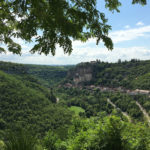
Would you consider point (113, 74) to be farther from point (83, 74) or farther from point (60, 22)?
point (60, 22)

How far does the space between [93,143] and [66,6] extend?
4498mm

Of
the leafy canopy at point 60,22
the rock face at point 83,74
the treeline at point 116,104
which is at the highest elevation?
the leafy canopy at point 60,22

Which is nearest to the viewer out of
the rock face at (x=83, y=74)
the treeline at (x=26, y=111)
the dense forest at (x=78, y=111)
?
the dense forest at (x=78, y=111)

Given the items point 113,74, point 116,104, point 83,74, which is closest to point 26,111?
point 116,104

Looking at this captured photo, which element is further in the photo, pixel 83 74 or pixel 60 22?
pixel 83 74

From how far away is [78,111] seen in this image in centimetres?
9019

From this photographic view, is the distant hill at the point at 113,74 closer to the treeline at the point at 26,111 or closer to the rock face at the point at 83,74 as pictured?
the rock face at the point at 83,74

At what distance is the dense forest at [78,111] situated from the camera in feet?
17.3

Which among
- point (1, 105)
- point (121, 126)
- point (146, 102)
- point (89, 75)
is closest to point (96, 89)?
point (89, 75)

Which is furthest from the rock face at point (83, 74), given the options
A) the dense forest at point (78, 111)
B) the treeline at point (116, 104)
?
the treeline at point (116, 104)

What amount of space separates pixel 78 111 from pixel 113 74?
5528cm

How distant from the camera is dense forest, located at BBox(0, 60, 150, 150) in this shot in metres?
5.27

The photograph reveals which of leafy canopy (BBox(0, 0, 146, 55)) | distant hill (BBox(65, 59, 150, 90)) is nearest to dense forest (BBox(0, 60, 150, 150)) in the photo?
distant hill (BBox(65, 59, 150, 90))

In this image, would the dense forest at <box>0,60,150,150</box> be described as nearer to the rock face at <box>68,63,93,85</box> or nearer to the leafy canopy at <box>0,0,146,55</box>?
the rock face at <box>68,63,93,85</box>
